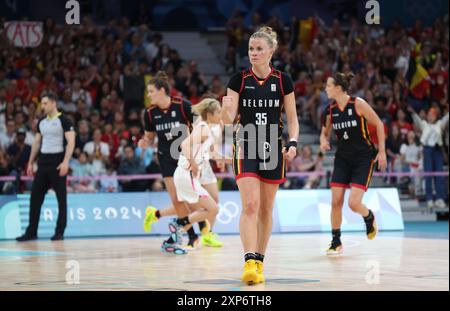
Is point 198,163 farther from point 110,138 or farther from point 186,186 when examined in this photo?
point 110,138

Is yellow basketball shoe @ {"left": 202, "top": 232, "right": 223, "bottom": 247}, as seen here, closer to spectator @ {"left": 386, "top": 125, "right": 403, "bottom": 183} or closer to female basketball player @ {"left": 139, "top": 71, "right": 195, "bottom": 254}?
female basketball player @ {"left": 139, "top": 71, "right": 195, "bottom": 254}

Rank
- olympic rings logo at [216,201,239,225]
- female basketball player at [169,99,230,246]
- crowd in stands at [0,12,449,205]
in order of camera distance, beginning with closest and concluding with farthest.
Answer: female basketball player at [169,99,230,246] → olympic rings logo at [216,201,239,225] → crowd in stands at [0,12,449,205]

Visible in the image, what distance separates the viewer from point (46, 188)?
1572cm

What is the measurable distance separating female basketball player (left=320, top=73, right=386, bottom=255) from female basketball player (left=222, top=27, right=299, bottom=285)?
3.73 metres

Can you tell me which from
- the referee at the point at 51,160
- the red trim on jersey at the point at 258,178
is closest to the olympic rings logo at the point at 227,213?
the referee at the point at 51,160

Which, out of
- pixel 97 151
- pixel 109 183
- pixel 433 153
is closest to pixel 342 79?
pixel 109 183

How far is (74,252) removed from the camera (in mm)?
13016

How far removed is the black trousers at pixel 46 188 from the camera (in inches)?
611

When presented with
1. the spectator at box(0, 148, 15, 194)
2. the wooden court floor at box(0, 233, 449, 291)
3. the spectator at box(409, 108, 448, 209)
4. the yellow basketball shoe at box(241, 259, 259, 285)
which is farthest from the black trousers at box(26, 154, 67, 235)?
the spectator at box(409, 108, 448, 209)

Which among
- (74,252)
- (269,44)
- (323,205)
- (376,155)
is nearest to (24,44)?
(323,205)

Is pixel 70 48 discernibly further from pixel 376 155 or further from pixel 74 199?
pixel 376 155

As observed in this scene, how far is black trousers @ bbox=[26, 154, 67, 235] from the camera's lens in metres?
15.5

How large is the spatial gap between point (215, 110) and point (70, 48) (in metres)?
11.0

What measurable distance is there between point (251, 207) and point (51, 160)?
7.69 m
